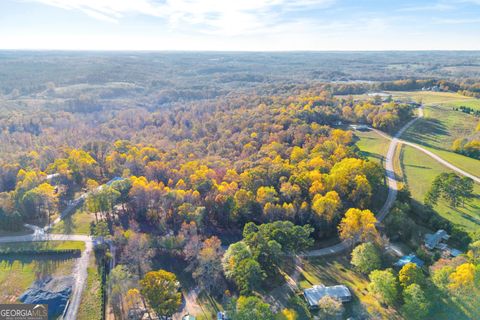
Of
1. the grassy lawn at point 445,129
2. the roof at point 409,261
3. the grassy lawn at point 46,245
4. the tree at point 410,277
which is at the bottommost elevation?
the grassy lawn at point 46,245

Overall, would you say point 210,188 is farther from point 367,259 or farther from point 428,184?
point 428,184

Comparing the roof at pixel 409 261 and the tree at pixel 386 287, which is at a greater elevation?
the tree at pixel 386 287

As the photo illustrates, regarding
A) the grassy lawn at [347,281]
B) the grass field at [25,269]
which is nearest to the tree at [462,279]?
the grassy lawn at [347,281]

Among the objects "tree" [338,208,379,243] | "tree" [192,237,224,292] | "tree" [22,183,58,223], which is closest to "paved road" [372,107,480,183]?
"tree" [338,208,379,243]

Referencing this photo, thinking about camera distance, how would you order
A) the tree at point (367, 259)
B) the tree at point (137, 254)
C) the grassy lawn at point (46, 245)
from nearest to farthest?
1. the tree at point (367, 259)
2. the tree at point (137, 254)
3. the grassy lawn at point (46, 245)

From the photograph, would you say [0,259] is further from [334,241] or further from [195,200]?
[334,241]

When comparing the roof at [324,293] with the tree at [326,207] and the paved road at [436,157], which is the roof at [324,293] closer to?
the tree at [326,207]
